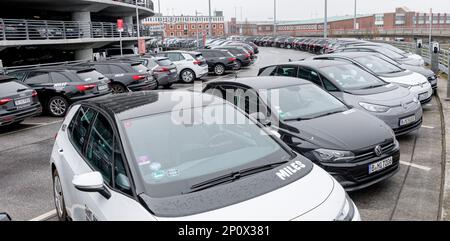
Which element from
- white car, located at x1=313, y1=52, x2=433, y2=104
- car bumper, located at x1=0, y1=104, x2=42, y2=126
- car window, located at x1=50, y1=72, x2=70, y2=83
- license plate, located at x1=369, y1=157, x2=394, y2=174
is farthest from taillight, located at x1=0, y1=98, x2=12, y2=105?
license plate, located at x1=369, y1=157, x2=394, y2=174

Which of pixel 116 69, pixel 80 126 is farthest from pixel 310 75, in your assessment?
pixel 116 69

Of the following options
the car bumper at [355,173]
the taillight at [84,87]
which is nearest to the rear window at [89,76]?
→ the taillight at [84,87]

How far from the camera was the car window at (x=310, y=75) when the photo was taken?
812 centimetres

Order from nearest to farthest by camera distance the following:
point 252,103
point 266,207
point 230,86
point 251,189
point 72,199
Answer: point 266,207
point 251,189
point 72,199
point 252,103
point 230,86

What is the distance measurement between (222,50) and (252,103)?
18341 millimetres

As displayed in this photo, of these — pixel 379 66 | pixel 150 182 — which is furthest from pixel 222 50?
pixel 150 182

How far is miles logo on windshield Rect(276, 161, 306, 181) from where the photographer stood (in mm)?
3330

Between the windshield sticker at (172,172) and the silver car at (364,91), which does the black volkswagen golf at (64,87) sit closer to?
the silver car at (364,91)

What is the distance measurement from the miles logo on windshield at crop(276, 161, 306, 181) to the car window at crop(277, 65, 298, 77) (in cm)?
524

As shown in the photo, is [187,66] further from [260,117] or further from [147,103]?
[147,103]

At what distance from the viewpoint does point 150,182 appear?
318 cm

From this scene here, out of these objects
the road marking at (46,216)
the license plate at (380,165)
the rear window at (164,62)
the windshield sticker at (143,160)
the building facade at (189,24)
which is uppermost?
the building facade at (189,24)
